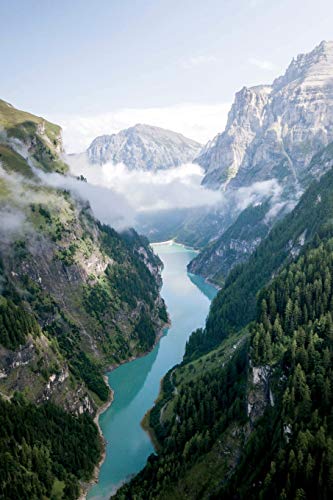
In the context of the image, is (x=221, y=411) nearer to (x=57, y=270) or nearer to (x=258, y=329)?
(x=258, y=329)

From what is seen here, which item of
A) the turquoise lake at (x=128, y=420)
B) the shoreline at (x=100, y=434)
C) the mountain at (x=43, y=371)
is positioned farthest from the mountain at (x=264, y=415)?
the mountain at (x=43, y=371)

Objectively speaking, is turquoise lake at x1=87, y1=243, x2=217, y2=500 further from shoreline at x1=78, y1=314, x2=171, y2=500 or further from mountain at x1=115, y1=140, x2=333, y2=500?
mountain at x1=115, y1=140, x2=333, y2=500

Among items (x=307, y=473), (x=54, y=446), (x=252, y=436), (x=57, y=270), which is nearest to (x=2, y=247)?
(x=57, y=270)

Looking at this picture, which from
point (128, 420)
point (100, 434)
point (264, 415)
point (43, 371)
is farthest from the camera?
A: point (128, 420)

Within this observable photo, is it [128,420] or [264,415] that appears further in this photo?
[128,420]

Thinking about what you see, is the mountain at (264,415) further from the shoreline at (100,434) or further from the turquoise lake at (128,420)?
the shoreline at (100,434)

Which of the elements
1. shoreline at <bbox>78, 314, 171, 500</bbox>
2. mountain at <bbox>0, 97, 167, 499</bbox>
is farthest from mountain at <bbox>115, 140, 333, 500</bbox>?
mountain at <bbox>0, 97, 167, 499</bbox>

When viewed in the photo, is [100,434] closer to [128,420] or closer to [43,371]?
[128,420]

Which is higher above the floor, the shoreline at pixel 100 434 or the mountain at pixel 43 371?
the mountain at pixel 43 371

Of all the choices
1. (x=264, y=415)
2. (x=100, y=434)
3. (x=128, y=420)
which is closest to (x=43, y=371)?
(x=100, y=434)
